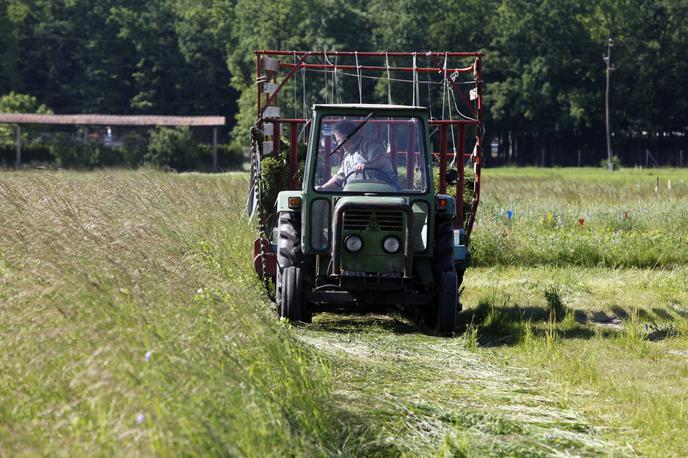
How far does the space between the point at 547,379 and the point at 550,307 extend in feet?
11.9

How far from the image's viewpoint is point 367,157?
1079 centimetres

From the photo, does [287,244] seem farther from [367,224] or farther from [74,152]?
[74,152]

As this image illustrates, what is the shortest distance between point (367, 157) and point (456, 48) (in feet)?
246

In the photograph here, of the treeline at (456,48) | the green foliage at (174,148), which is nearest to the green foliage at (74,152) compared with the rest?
the green foliage at (174,148)

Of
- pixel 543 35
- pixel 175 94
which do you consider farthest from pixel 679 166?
pixel 175 94

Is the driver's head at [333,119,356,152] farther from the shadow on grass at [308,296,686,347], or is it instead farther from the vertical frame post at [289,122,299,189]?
the shadow on grass at [308,296,686,347]

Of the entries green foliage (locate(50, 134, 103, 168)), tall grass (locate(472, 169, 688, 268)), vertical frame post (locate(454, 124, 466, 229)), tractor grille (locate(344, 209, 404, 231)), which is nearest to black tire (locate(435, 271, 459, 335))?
tractor grille (locate(344, 209, 404, 231))

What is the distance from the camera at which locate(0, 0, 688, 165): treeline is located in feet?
261

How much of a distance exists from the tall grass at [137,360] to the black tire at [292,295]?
94.4 inches

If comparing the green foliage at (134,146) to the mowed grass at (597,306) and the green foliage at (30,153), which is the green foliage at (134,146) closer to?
the green foliage at (30,153)

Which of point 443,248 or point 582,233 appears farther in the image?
point 582,233

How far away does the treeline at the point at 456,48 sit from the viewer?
7969cm

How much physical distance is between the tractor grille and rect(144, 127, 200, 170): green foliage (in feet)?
171

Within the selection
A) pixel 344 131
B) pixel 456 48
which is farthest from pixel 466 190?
pixel 456 48
